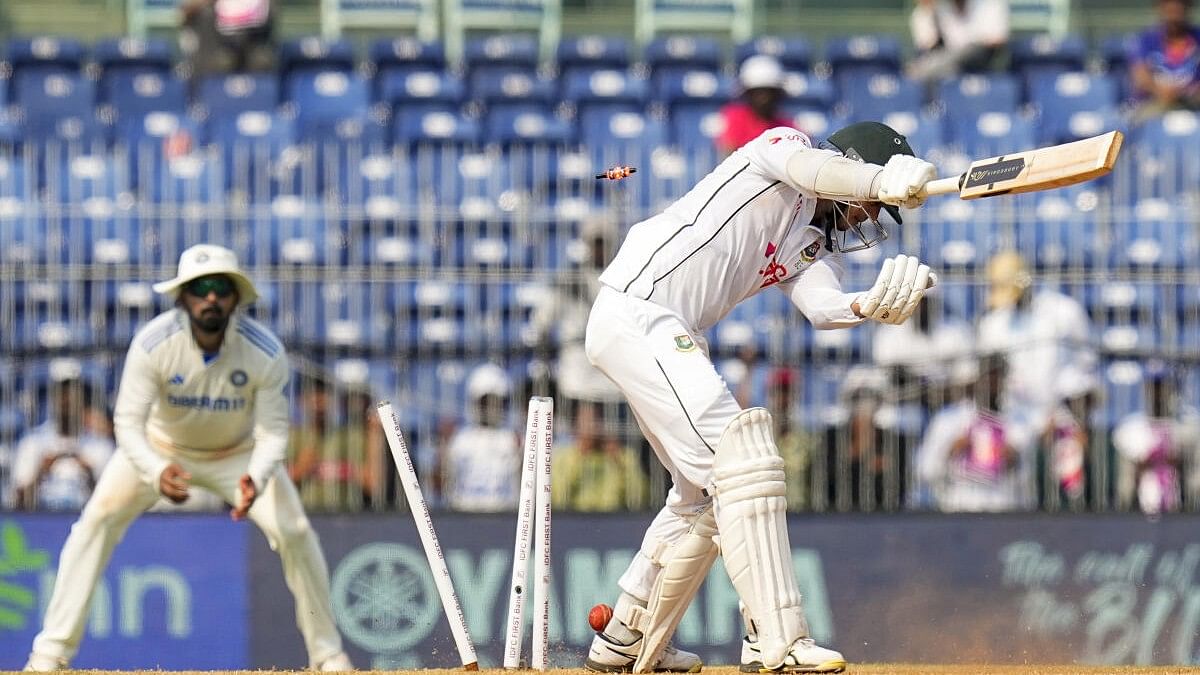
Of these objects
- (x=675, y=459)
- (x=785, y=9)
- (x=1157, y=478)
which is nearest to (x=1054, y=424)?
(x=1157, y=478)

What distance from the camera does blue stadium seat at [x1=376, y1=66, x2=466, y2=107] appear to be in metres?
16.2

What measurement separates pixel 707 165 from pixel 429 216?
211 centimetres

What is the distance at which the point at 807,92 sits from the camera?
16375mm

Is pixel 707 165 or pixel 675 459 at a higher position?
pixel 707 165

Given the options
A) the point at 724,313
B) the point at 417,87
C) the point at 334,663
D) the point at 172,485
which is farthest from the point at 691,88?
the point at 724,313

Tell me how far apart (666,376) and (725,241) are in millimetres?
588

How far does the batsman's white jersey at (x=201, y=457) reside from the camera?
1080 centimetres

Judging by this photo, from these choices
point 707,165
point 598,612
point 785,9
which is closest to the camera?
point 598,612

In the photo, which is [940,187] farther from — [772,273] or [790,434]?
[790,434]

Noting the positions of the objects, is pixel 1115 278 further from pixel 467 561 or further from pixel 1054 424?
pixel 467 561

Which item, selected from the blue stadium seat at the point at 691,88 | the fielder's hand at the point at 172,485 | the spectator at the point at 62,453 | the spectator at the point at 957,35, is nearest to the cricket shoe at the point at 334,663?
the fielder's hand at the point at 172,485

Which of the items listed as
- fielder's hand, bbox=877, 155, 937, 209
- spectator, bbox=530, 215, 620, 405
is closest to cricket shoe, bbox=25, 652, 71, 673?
spectator, bbox=530, 215, 620, 405

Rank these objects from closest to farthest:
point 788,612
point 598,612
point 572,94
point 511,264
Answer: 1. point 788,612
2. point 598,612
3. point 511,264
4. point 572,94

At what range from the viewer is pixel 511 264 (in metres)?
13.0
